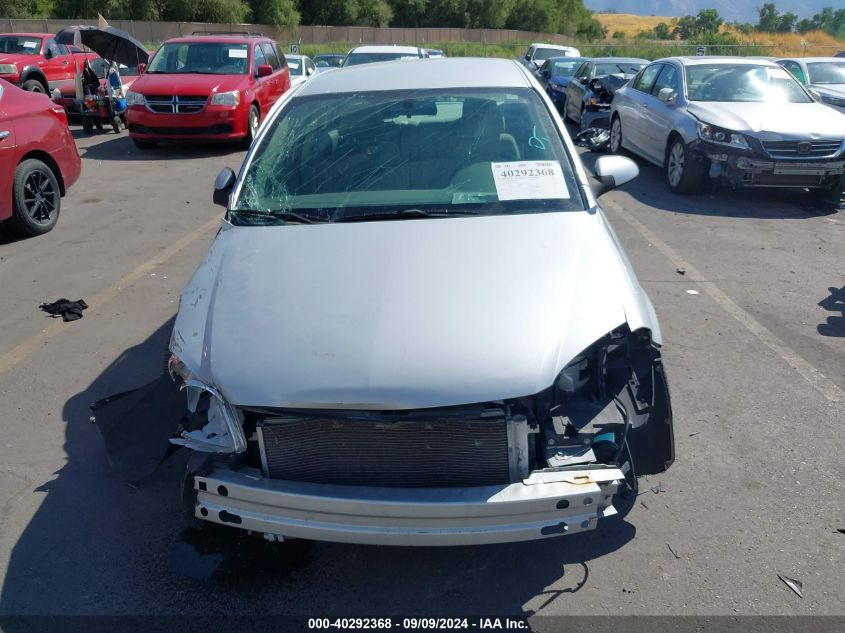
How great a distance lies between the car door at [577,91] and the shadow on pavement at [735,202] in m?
4.89

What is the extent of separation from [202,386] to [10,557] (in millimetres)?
1258

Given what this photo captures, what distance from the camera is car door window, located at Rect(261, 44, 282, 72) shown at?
14516mm

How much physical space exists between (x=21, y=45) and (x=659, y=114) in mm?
14773

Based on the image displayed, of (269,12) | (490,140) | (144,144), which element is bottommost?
(144,144)

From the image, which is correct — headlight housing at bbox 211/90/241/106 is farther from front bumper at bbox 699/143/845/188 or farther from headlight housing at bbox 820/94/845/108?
headlight housing at bbox 820/94/845/108

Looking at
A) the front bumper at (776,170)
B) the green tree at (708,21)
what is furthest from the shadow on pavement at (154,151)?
the green tree at (708,21)

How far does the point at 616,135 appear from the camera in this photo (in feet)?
40.9

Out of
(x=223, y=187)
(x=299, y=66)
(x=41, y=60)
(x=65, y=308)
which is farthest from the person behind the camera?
(x=299, y=66)

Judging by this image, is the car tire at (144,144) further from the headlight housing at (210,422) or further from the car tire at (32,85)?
the headlight housing at (210,422)

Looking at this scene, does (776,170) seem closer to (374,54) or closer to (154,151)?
(374,54)

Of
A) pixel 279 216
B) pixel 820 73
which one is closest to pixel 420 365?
pixel 279 216

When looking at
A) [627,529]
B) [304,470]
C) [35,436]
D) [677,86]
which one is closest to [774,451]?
[627,529]

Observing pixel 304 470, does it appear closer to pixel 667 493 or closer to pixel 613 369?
pixel 613 369

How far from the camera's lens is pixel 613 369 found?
312cm
